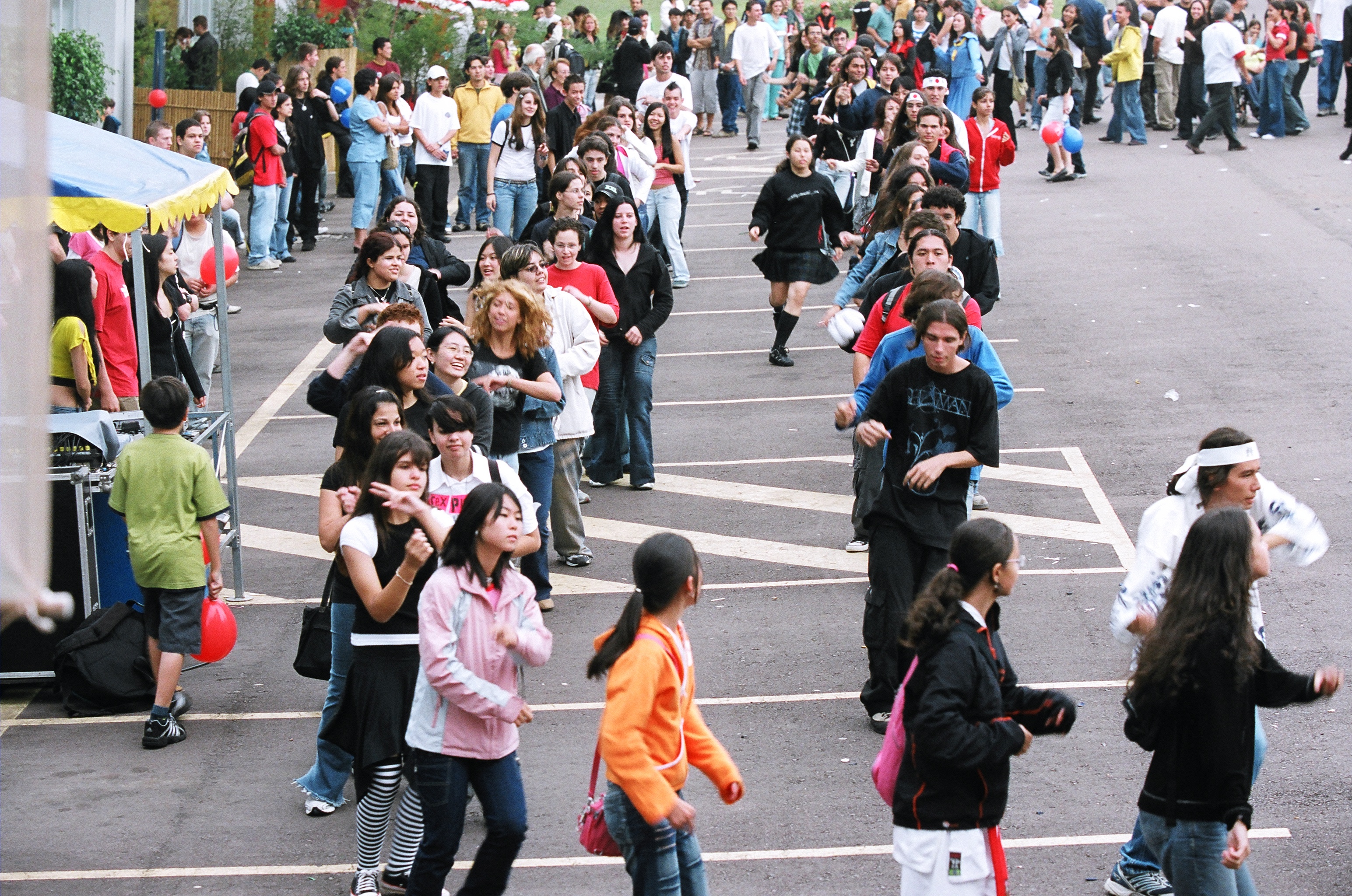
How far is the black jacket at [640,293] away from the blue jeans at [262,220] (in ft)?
31.3

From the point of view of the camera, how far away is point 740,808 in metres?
6.51

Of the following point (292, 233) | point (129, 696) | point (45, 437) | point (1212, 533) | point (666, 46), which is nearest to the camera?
point (45, 437)

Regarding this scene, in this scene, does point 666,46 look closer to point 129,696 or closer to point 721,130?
point 721,130

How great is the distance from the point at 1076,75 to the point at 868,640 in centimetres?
2278

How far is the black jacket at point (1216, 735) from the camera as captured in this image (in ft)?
14.4

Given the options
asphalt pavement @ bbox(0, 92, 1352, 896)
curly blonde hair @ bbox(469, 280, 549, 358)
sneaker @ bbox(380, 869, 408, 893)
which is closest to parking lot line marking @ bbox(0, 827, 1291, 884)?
asphalt pavement @ bbox(0, 92, 1352, 896)

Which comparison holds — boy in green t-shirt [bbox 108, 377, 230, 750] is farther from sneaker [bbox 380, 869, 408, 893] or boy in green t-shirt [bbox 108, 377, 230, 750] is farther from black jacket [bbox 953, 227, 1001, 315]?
black jacket [bbox 953, 227, 1001, 315]

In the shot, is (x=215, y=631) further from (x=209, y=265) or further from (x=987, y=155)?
(x=987, y=155)

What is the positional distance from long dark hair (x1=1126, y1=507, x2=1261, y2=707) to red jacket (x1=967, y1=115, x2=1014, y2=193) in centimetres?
1088

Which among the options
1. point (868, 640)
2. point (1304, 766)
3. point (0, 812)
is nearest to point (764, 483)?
point (868, 640)

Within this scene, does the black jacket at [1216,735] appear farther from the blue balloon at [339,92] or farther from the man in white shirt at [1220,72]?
the man in white shirt at [1220,72]

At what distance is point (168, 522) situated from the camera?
7.21 meters

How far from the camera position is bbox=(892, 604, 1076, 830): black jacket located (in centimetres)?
434

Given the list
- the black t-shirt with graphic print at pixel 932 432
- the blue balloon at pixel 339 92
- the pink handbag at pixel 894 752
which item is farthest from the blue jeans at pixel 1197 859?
the blue balloon at pixel 339 92
